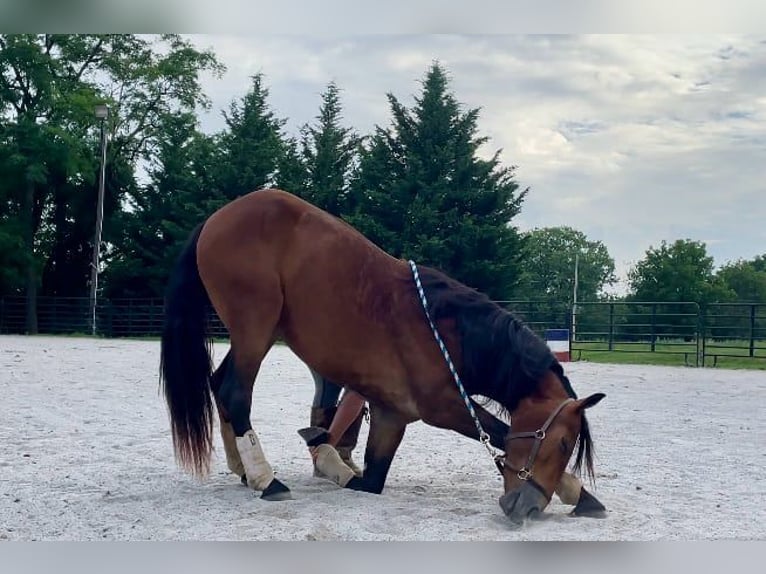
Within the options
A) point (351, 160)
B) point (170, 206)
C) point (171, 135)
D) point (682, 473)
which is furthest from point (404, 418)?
point (171, 135)

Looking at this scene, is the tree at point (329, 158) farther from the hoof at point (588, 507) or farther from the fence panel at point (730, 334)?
the hoof at point (588, 507)

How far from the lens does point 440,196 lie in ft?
71.1

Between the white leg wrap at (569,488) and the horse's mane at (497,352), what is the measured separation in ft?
0.30

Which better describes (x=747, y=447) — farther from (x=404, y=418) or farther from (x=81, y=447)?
(x=81, y=447)

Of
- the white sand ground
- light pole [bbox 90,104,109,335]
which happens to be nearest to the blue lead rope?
the white sand ground

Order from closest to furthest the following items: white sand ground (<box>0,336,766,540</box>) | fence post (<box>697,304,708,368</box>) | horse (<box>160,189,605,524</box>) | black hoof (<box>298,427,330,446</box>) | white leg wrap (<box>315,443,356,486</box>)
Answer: white sand ground (<box>0,336,766,540</box>) → horse (<box>160,189,605,524</box>) → white leg wrap (<box>315,443,356,486</box>) → black hoof (<box>298,427,330,446</box>) → fence post (<box>697,304,708,368</box>)

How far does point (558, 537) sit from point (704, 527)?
0.73 metres

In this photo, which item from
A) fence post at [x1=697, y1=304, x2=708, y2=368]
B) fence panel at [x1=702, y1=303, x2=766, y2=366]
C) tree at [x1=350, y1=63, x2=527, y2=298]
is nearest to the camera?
fence panel at [x1=702, y1=303, x2=766, y2=366]

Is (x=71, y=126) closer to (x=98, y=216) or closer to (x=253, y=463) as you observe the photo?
(x=98, y=216)

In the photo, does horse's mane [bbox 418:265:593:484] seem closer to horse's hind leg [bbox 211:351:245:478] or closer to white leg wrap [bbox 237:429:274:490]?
white leg wrap [bbox 237:429:274:490]

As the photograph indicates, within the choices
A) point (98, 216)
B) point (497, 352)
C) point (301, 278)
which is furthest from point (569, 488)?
point (98, 216)

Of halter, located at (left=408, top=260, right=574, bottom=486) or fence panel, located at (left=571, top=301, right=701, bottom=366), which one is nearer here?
halter, located at (left=408, top=260, right=574, bottom=486)

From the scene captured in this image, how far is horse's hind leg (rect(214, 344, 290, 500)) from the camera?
394 cm

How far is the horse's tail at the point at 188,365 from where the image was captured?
4.15 m
